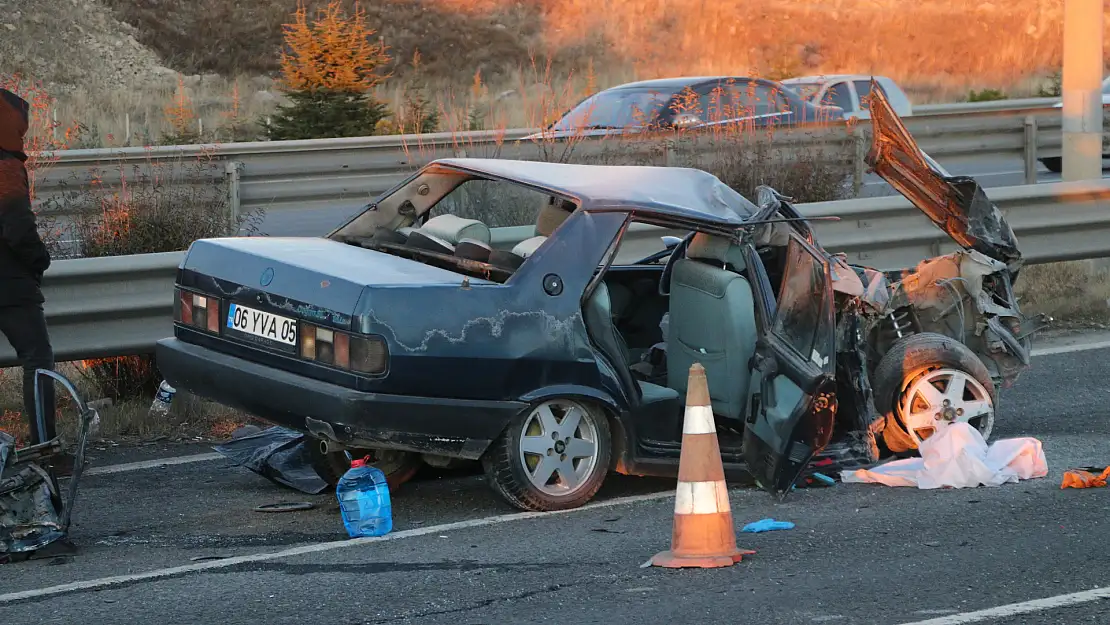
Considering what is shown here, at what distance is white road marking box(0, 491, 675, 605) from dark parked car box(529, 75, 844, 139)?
26.3ft

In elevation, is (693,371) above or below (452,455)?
above

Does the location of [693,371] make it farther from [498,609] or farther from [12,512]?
[12,512]

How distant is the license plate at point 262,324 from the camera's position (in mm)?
6066

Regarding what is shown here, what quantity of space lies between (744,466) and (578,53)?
137 feet

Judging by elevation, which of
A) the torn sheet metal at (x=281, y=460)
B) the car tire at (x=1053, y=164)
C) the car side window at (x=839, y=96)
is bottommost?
the torn sheet metal at (x=281, y=460)

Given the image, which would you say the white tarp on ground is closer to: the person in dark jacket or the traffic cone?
the traffic cone

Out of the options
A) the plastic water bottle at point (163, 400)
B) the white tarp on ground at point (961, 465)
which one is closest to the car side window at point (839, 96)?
the plastic water bottle at point (163, 400)

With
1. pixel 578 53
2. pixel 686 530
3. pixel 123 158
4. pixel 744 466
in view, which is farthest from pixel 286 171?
pixel 578 53

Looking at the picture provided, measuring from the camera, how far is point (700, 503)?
5441 mm

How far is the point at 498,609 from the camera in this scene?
4.94m

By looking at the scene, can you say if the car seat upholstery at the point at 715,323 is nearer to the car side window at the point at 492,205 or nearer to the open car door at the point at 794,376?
the open car door at the point at 794,376

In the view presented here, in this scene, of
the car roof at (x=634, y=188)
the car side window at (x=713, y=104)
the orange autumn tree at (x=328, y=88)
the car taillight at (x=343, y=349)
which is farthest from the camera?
the orange autumn tree at (x=328, y=88)

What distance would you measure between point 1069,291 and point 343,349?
784cm

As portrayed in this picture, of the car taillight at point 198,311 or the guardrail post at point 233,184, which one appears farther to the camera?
the guardrail post at point 233,184
